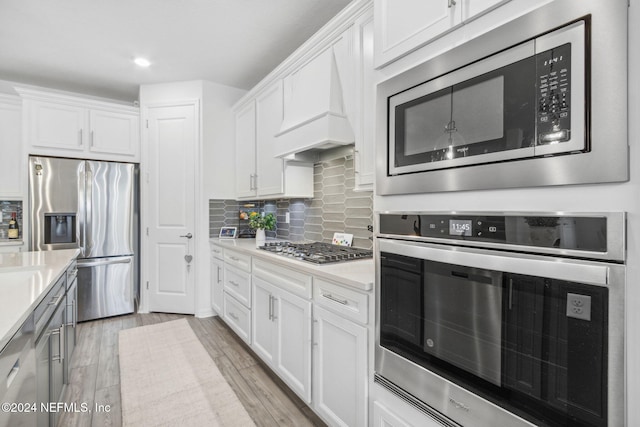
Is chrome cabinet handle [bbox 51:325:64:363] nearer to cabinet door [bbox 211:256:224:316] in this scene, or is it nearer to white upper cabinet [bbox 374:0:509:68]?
cabinet door [bbox 211:256:224:316]

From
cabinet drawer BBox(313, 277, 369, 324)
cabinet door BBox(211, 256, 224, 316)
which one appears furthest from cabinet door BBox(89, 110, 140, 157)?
cabinet drawer BBox(313, 277, 369, 324)

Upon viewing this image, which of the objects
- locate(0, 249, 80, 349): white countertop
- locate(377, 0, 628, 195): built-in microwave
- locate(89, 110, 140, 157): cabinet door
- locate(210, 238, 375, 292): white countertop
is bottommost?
locate(0, 249, 80, 349): white countertop

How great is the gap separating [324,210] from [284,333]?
46.2 inches

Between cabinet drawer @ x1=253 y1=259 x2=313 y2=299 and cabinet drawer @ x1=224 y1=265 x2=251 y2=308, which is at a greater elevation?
cabinet drawer @ x1=253 y1=259 x2=313 y2=299

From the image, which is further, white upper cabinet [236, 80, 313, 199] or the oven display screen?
white upper cabinet [236, 80, 313, 199]

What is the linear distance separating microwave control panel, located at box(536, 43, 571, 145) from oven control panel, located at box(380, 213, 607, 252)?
0.64ft

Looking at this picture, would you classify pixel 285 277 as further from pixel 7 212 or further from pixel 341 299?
pixel 7 212

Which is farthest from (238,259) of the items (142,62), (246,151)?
(142,62)

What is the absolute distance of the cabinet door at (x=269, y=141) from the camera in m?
2.92

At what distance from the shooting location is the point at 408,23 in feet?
3.79

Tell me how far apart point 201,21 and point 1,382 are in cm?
268

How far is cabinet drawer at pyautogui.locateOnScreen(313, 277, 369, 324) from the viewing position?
4.76ft

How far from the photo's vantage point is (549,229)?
0.79 m

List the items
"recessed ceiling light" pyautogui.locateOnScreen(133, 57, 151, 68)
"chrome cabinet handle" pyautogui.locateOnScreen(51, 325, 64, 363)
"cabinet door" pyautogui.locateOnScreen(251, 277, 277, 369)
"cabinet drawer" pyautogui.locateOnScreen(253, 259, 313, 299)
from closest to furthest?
"chrome cabinet handle" pyautogui.locateOnScreen(51, 325, 64, 363), "cabinet drawer" pyautogui.locateOnScreen(253, 259, 313, 299), "cabinet door" pyautogui.locateOnScreen(251, 277, 277, 369), "recessed ceiling light" pyautogui.locateOnScreen(133, 57, 151, 68)
